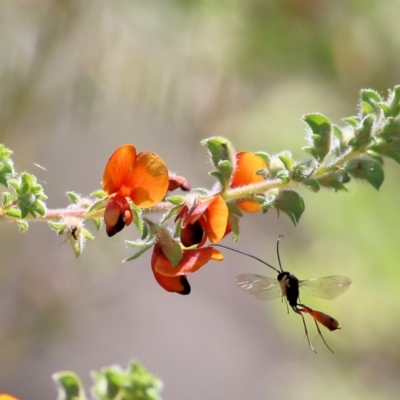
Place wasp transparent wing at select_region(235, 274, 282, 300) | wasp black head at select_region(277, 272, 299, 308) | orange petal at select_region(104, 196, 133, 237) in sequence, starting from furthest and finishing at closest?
wasp black head at select_region(277, 272, 299, 308) < wasp transparent wing at select_region(235, 274, 282, 300) < orange petal at select_region(104, 196, 133, 237)

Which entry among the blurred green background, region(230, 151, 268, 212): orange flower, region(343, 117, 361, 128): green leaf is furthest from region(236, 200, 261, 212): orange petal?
the blurred green background

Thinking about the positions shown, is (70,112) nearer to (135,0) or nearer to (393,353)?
(135,0)

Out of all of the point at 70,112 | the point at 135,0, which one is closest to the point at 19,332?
the point at 70,112

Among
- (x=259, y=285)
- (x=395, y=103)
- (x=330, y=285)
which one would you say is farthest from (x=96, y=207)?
(x=330, y=285)

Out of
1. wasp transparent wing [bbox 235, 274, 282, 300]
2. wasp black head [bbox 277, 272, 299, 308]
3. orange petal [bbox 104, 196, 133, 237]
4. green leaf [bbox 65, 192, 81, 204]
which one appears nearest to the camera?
orange petal [bbox 104, 196, 133, 237]

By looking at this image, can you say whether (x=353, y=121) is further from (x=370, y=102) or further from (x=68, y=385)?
(x=68, y=385)

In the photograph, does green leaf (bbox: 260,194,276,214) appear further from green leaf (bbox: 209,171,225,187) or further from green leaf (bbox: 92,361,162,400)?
green leaf (bbox: 92,361,162,400)
